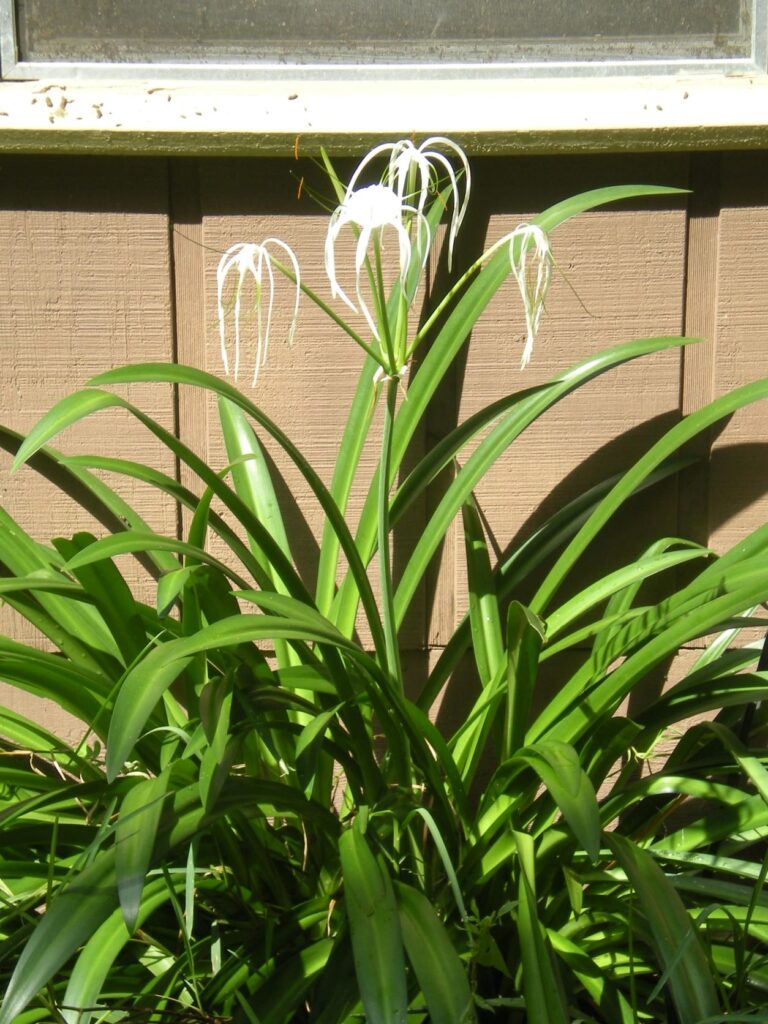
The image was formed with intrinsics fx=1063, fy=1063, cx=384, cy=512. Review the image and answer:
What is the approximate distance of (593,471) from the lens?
1715 mm

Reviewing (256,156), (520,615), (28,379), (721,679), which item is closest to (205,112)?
(256,156)

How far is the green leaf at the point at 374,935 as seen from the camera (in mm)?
933

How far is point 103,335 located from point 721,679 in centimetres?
105

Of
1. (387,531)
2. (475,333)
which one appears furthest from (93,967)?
(475,333)

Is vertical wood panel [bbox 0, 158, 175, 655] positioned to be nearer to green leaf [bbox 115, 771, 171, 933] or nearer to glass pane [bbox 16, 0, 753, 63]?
glass pane [bbox 16, 0, 753, 63]

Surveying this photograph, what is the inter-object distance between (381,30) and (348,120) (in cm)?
19

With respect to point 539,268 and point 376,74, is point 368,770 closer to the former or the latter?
point 539,268

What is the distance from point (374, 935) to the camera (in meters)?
0.99

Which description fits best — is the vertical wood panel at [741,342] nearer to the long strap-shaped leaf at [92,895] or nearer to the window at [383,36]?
the window at [383,36]

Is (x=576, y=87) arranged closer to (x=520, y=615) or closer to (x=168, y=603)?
(x=520, y=615)

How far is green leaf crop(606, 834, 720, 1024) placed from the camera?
3.30 feet

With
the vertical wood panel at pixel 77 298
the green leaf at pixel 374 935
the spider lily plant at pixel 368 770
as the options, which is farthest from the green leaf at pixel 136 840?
the vertical wood panel at pixel 77 298

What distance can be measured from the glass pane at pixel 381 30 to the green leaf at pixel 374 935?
47.9 inches

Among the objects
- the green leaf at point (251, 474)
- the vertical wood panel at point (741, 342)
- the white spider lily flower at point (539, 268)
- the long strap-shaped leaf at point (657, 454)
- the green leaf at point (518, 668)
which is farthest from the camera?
the vertical wood panel at point (741, 342)
